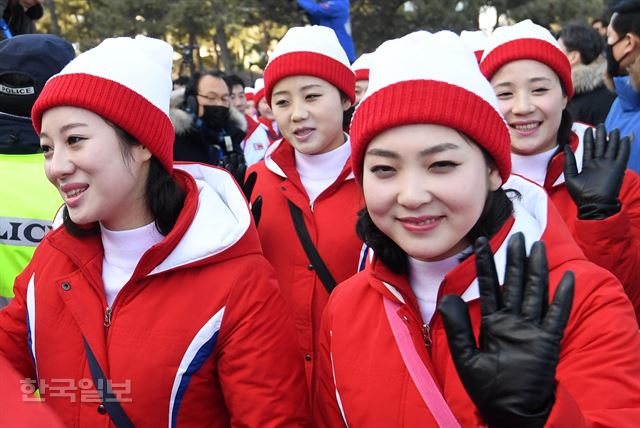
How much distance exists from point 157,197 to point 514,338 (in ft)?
4.39

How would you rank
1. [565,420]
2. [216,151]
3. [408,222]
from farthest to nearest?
[216,151] → [408,222] → [565,420]

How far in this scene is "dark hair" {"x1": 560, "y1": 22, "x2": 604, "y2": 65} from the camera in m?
4.93

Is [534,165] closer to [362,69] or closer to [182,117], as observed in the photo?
[362,69]

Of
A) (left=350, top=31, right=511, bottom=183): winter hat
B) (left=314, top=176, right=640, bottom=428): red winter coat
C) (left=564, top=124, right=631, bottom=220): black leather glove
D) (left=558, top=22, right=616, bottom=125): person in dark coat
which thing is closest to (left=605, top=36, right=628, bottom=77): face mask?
(left=564, top=124, right=631, bottom=220): black leather glove

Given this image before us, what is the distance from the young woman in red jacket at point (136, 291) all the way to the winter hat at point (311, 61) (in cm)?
136

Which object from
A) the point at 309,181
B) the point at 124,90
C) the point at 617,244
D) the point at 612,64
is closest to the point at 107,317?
the point at 124,90

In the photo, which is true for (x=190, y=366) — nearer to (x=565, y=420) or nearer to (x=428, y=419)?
(x=428, y=419)

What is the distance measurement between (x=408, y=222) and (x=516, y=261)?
45 centimetres

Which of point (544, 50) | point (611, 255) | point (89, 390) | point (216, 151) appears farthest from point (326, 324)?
point (216, 151)

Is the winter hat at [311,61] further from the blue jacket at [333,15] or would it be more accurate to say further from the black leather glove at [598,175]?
the blue jacket at [333,15]

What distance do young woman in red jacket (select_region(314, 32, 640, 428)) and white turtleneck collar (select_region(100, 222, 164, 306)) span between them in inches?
25.8

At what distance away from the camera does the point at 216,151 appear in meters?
6.11

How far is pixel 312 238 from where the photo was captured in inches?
129

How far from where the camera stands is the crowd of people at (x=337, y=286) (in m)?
1.50
